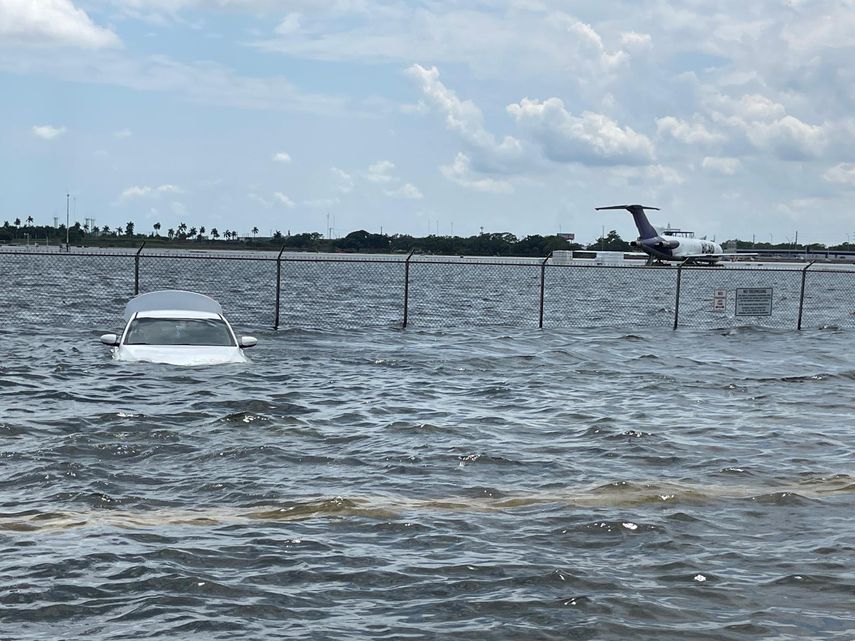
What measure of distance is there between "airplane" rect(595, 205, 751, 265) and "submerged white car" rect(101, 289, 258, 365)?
2806 inches

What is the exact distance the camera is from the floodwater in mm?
6812

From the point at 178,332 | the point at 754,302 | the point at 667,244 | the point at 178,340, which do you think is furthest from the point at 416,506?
the point at 667,244

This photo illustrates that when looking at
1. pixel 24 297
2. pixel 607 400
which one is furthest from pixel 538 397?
pixel 24 297

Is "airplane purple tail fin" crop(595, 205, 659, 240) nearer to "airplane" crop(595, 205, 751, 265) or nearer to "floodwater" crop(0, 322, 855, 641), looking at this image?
"airplane" crop(595, 205, 751, 265)

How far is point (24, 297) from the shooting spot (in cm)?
3962

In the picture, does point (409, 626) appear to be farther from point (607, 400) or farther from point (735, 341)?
point (735, 341)

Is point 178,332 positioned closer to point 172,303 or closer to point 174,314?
point 174,314

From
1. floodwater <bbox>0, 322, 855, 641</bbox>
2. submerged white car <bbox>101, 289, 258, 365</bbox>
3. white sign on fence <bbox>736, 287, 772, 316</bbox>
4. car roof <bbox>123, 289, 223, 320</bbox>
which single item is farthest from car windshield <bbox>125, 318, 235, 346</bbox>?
white sign on fence <bbox>736, 287, 772, 316</bbox>

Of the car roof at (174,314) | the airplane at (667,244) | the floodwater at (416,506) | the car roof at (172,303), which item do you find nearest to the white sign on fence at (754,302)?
the floodwater at (416,506)

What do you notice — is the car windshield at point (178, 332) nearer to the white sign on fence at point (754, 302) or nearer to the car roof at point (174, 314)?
the car roof at point (174, 314)

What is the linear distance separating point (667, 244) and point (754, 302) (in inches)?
2459

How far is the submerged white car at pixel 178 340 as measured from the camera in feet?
53.0

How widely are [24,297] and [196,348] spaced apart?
25.7 metres

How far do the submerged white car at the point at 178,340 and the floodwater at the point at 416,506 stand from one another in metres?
0.35
